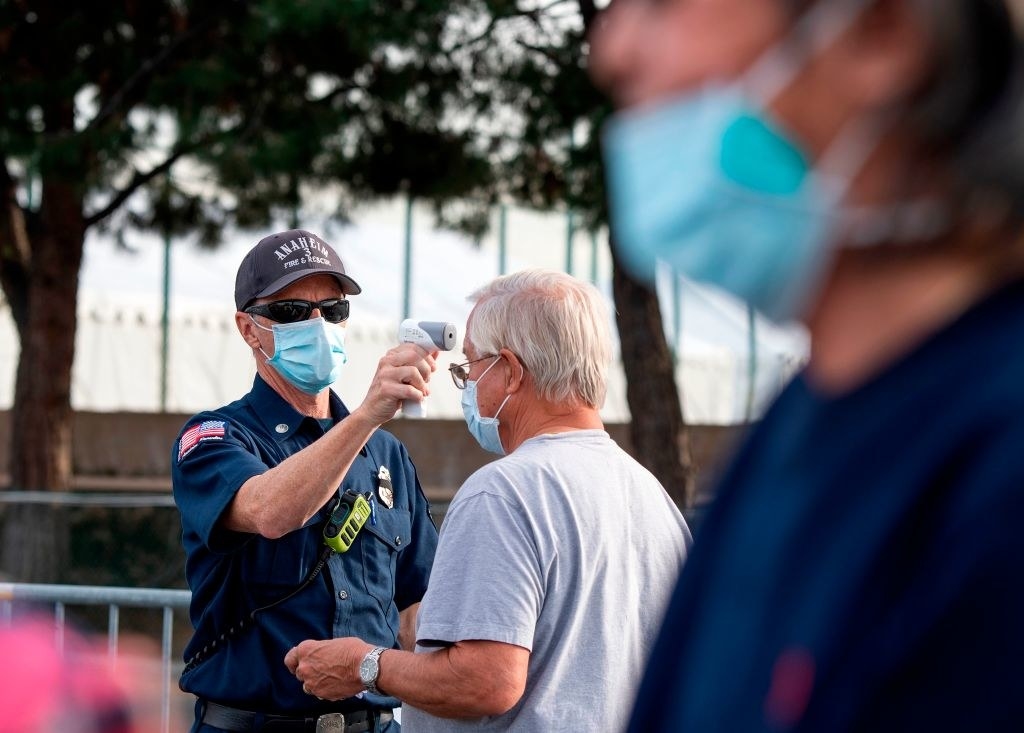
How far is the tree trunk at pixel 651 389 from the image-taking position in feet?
34.6

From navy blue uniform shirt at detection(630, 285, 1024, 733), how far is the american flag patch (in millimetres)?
2423

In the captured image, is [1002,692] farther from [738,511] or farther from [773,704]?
[738,511]

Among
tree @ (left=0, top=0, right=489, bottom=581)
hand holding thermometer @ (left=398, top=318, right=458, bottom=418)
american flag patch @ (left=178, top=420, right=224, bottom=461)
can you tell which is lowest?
american flag patch @ (left=178, top=420, right=224, bottom=461)

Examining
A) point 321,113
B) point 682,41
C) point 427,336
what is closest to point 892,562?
point 682,41

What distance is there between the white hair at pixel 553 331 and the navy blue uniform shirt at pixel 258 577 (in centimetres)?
65

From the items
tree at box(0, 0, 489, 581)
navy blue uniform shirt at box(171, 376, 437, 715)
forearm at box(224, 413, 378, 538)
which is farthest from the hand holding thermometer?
tree at box(0, 0, 489, 581)

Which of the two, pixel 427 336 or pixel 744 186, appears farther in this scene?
pixel 427 336

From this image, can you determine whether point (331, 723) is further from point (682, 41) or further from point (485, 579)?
point (682, 41)

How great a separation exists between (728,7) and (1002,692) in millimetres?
507

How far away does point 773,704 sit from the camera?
0.91 meters

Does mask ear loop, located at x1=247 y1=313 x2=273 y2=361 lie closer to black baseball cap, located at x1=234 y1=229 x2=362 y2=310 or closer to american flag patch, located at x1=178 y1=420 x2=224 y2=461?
black baseball cap, located at x1=234 y1=229 x2=362 y2=310

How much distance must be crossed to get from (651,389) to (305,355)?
722cm

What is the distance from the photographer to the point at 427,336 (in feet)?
10.6

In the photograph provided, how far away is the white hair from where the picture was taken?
9.58 feet
